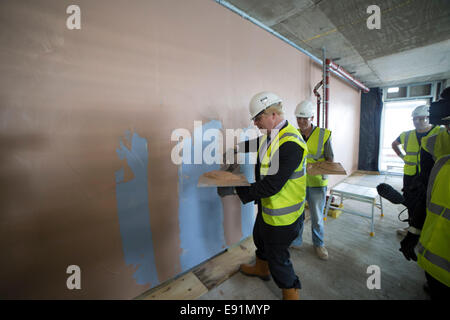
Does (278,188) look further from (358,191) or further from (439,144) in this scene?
(358,191)

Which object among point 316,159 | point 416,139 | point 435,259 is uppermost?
point 416,139

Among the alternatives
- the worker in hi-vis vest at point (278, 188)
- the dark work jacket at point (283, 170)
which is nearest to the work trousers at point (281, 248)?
the worker in hi-vis vest at point (278, 188)

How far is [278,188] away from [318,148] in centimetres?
119

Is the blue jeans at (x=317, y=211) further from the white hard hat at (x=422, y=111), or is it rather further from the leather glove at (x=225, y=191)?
the white hard hat at (x=422, y=111)

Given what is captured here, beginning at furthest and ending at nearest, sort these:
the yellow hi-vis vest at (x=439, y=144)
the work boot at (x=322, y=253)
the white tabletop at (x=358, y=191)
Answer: the white tabletop at (x=358, y=191) < the work boot at (x=322, y=253) < the yellow hi-vis vest at (x=439, y=144)

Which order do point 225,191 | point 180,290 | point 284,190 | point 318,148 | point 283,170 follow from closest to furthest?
point 283,170 < point 284,190 < point 225,191 < point 180,290 < point 318,148

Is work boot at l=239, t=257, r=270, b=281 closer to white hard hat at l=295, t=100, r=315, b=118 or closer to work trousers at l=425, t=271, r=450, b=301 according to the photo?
work trousers at l=425, t=271, r=450, b=301

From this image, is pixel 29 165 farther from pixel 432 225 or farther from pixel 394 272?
pixel 394 272

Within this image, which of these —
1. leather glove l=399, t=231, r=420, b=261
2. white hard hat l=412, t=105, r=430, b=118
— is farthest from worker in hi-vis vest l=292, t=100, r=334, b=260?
white hard hat l=412, t=105, r=430, b=118

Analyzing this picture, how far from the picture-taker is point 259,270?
1.68m

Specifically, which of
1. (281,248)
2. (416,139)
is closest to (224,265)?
(281,248)

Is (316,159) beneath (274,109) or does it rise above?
beneath

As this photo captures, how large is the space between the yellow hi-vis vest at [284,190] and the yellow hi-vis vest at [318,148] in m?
0.87

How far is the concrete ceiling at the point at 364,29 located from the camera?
1.99m
